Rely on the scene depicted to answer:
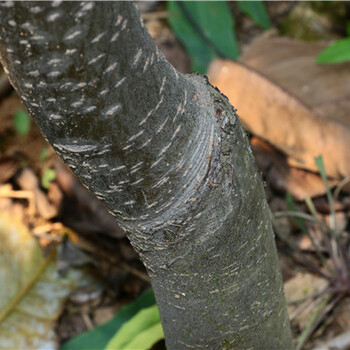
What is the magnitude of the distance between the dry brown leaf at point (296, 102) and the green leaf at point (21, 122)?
81 cm

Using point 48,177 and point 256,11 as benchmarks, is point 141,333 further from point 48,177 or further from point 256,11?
point 256,11

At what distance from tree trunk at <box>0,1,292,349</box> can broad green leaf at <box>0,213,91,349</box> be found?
870 mm

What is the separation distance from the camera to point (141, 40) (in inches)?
22.4

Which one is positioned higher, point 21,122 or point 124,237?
point 21,122

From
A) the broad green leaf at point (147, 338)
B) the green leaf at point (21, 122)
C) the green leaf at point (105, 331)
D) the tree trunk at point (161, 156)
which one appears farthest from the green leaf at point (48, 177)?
the tree trunk at point (161, 156)

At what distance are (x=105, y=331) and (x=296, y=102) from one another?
1.01 meters

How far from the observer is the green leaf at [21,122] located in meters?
2.12

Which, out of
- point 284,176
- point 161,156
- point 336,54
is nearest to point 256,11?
point 336,54

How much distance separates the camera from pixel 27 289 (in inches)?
69.0

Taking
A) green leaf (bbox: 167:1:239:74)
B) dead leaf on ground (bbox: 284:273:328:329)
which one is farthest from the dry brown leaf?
dead leaf on ground (bbox: 284:273:328:329)

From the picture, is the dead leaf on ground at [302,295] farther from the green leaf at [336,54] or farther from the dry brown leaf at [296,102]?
the green leaf at [336,54]

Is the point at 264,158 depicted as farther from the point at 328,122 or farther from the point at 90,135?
the point at 90,135

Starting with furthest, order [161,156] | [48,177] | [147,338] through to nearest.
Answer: [48,177] < [147,338] < [161,156]

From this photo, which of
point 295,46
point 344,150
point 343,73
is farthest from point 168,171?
point 295,46
